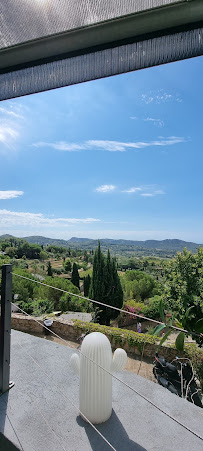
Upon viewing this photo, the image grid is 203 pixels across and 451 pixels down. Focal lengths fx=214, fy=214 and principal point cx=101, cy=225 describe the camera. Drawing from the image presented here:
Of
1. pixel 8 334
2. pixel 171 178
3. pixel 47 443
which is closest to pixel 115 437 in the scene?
pixel 47 443

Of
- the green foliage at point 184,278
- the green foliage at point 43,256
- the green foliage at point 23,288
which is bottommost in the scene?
the green foliage at point 43,256

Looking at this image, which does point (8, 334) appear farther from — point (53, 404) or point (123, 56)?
point (123, 56)

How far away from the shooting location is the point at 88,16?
21.8 inches

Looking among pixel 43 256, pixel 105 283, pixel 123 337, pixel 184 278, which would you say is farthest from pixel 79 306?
pixel 43 256

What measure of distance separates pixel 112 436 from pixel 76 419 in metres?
0.19

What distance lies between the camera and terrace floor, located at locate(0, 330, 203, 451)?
2.92ft

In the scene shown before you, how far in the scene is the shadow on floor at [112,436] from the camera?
880 millimetres

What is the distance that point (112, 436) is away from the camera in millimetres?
946

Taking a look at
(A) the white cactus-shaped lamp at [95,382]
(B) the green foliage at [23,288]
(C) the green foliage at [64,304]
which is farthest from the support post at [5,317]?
(B) the green foliage at [23,288]

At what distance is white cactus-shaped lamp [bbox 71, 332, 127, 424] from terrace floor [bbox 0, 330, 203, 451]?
0.05 meters

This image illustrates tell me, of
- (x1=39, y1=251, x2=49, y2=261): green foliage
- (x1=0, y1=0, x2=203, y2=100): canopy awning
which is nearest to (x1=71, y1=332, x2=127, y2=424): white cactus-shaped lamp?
(x1=0, y1=0, x2=203, y2=100): canopy awning

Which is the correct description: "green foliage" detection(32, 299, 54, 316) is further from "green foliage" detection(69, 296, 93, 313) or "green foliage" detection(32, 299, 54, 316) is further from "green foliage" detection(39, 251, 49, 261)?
"green foliage" detection(39, 251, 49, 261)

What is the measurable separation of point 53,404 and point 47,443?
243 millimetres

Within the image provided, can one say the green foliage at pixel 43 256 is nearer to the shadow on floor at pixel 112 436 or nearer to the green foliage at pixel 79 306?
the green foliage at pixel 79 306
